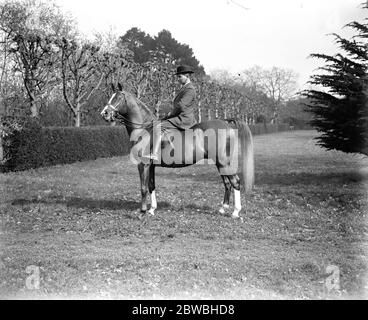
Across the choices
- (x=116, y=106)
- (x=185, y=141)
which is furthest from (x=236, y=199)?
(x=116, y=106)

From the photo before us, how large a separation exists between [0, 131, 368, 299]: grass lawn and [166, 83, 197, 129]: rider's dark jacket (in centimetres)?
199

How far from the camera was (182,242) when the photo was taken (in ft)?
22.2

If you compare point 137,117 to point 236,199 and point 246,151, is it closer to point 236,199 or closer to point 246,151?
point 246,151

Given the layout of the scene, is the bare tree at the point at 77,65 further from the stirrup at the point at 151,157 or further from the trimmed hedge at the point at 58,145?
the stirrup at the point at 151,157

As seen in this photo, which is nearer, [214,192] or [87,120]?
[214,192]

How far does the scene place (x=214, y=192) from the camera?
38.0 ft

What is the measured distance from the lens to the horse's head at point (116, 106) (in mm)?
8180

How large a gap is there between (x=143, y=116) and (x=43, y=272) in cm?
408

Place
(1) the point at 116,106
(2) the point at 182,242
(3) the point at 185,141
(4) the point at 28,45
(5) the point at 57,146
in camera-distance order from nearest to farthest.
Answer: (2) the point at 182,242 → (1) the point at 116,106 → (3) the point at 185,141 → (5) the point at 57,146 → (4) the point at 28,45

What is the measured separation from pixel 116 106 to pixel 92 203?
2.86 m

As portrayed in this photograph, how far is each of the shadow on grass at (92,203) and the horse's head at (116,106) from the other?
2260 millimetres

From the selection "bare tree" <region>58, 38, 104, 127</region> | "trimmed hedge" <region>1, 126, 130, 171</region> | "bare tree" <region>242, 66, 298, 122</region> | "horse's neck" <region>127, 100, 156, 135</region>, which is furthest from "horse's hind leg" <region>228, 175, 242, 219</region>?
"bare tree" <region>242, 66, 298, 122</region>
